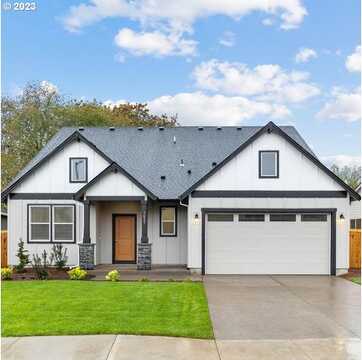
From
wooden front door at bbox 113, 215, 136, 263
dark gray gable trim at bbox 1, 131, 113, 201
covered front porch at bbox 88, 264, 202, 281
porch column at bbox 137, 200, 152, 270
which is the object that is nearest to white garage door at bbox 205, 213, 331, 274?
covered front porch at bbox 88, 264, 202, 281

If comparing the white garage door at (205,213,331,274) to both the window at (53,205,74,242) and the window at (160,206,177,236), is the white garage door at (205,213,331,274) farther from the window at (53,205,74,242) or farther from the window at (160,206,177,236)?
the window at (53,205,74,242)

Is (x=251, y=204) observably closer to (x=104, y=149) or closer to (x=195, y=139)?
(x=195, y=139)

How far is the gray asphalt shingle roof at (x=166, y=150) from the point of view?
18391mm

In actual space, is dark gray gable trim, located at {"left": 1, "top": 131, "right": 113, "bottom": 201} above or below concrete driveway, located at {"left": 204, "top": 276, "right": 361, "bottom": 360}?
above

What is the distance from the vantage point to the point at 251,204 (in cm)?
1575

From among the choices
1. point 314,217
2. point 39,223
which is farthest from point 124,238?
point 314,217

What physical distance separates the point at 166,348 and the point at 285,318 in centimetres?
319

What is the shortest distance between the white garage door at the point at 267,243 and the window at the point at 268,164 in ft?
4.79

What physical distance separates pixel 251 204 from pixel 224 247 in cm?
188

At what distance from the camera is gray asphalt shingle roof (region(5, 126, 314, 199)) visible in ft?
60.3

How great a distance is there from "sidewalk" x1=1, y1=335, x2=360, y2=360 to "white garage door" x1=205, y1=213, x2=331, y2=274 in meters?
8.59

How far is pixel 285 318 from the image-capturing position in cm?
871

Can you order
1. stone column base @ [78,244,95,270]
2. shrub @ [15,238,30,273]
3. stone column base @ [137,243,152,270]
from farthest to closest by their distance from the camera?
stone column base @ [78,244,95,270]
stone column base @ [137,243,152,270]
shrub @ [15,238,30,273]

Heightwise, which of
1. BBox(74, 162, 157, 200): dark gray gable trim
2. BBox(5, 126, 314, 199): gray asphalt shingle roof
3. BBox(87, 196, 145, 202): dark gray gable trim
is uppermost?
BBox(5, 126, 314, 199): gray asphalt shingle roof
